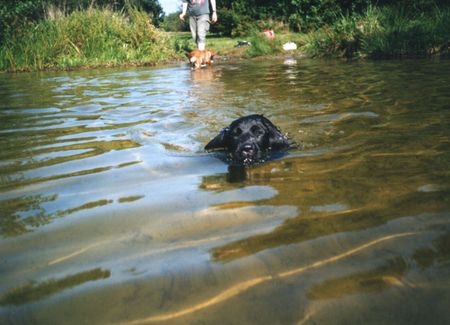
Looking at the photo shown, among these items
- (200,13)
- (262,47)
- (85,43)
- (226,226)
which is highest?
(200,13)

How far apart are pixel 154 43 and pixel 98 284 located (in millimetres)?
15377

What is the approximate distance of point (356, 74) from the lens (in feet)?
27.5

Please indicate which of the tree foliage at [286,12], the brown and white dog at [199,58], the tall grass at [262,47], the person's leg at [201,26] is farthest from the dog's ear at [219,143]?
the tree foliage at [286,12]

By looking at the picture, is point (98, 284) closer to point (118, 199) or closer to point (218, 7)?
point (118, 199)

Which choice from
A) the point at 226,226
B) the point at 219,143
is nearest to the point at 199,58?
the point at 219,143

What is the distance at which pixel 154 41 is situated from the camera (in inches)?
632

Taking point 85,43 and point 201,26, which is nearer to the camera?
point 201,26

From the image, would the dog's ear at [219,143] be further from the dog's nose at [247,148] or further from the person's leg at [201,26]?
the person's leg at [201,26]

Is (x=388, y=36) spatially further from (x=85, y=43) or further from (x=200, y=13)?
(x=85, y=43)

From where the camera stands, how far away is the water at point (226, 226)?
1.42 meters

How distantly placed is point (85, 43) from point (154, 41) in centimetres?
259

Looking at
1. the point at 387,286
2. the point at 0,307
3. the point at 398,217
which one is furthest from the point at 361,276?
the point at 0,307

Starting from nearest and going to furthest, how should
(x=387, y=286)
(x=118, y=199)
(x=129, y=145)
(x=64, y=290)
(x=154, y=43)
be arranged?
(x=387, y=286), (x=64, y=290), (x=118, y=199), (x=129, y=145), (x=154, y=43)

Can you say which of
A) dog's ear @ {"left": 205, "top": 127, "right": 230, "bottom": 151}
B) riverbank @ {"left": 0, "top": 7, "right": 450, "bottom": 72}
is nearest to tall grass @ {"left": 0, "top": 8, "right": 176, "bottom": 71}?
riverbank @ {"left": 0, "top": 7, "right": 450, "bottom": 72}
